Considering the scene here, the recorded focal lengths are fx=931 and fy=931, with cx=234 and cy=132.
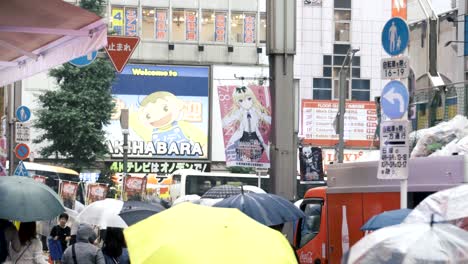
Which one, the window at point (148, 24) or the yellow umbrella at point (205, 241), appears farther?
the window at point (148, 24)

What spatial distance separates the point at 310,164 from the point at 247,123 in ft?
68.9

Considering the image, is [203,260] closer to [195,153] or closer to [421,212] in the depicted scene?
[421,212]

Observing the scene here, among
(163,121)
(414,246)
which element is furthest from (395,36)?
(163,121)

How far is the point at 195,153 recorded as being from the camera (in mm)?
60219

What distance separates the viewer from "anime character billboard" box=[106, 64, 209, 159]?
59281 millimetres

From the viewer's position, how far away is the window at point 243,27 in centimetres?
6084

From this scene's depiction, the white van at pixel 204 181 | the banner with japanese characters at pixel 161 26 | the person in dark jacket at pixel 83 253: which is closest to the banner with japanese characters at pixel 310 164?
the white van at pixel 204 181

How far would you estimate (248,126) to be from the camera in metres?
17.0

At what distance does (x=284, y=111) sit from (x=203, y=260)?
9785mm

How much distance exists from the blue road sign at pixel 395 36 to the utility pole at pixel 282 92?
280cm

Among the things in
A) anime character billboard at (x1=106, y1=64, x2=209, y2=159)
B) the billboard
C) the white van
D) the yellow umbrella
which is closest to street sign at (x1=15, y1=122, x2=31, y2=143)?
the white van

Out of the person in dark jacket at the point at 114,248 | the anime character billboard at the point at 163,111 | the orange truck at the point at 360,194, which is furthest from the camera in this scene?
the anime character billboard at the point at 163,111

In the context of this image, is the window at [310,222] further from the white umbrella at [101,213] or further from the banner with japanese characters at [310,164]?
the banner with japanese characters at [310,164]

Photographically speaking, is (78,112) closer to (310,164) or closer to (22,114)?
(310,164)
